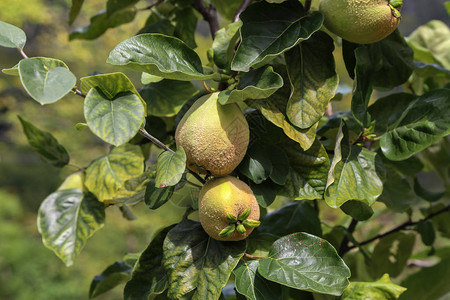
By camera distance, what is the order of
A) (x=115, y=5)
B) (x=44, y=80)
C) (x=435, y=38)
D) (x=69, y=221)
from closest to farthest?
(x=44, y=80), (x=69, y=221), (x=115, y=5), (x=435, y=38)

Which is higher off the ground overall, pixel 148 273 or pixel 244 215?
pixel 244 215

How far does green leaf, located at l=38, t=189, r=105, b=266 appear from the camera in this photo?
1.54 feet

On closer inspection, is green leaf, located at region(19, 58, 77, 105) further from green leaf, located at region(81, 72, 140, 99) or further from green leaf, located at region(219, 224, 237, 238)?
green leaf, located at region(219, 224, 237, 238)

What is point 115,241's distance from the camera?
3.96 metres

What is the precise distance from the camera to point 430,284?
62 centimetres

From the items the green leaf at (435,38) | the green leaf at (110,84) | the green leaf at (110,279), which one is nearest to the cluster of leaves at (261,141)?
the green leaf at (110,84)

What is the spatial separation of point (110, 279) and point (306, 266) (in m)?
0.32

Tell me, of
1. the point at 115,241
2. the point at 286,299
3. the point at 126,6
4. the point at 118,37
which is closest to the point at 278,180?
the point at 286,299

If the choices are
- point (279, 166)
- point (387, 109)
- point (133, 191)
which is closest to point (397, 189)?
point (387, 109)

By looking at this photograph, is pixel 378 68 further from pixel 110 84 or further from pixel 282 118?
pixel 110 84

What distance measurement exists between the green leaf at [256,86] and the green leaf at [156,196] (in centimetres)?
10

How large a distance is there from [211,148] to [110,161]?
224mm

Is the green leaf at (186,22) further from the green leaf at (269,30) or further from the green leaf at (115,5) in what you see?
the green leaf at (269,30)

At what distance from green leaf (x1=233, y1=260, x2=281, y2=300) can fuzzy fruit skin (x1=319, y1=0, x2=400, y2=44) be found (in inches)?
8.3
